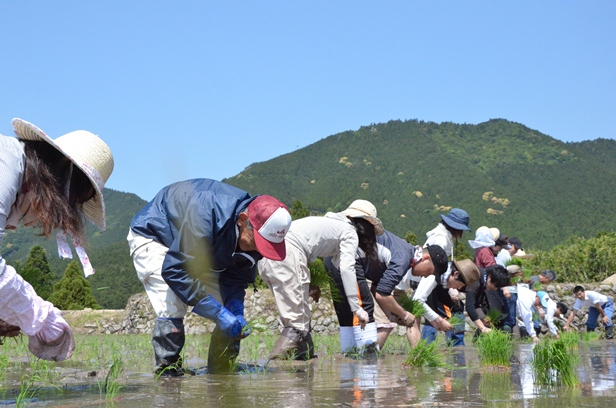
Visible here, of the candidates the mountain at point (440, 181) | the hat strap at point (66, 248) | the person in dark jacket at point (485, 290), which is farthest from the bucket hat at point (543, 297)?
the mountain at point (440, 181)

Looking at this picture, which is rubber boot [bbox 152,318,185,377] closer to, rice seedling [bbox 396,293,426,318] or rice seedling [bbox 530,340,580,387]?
rice seedling [bbox 530,340,580,387]

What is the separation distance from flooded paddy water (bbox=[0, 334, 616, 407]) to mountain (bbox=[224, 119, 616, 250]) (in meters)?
54.8

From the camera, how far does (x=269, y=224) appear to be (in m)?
4.21

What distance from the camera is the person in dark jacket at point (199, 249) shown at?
419 cm

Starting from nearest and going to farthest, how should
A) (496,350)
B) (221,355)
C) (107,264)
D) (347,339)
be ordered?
(221,355) → (496,350) → (347,339) → (107,264)

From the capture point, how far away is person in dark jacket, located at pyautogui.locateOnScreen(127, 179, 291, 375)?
165 inches

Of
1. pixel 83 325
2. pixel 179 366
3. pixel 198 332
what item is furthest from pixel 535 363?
pixel 83 325

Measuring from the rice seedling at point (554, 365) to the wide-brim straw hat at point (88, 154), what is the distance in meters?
2.57

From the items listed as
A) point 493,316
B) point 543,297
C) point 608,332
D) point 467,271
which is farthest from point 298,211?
point 467,271

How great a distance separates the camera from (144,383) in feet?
13.7

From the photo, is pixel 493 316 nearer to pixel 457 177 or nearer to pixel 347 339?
pixel 347 339

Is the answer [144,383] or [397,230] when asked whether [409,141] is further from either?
[144,383]

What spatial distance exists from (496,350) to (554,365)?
112cm

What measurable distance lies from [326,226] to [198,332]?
9.62 m
